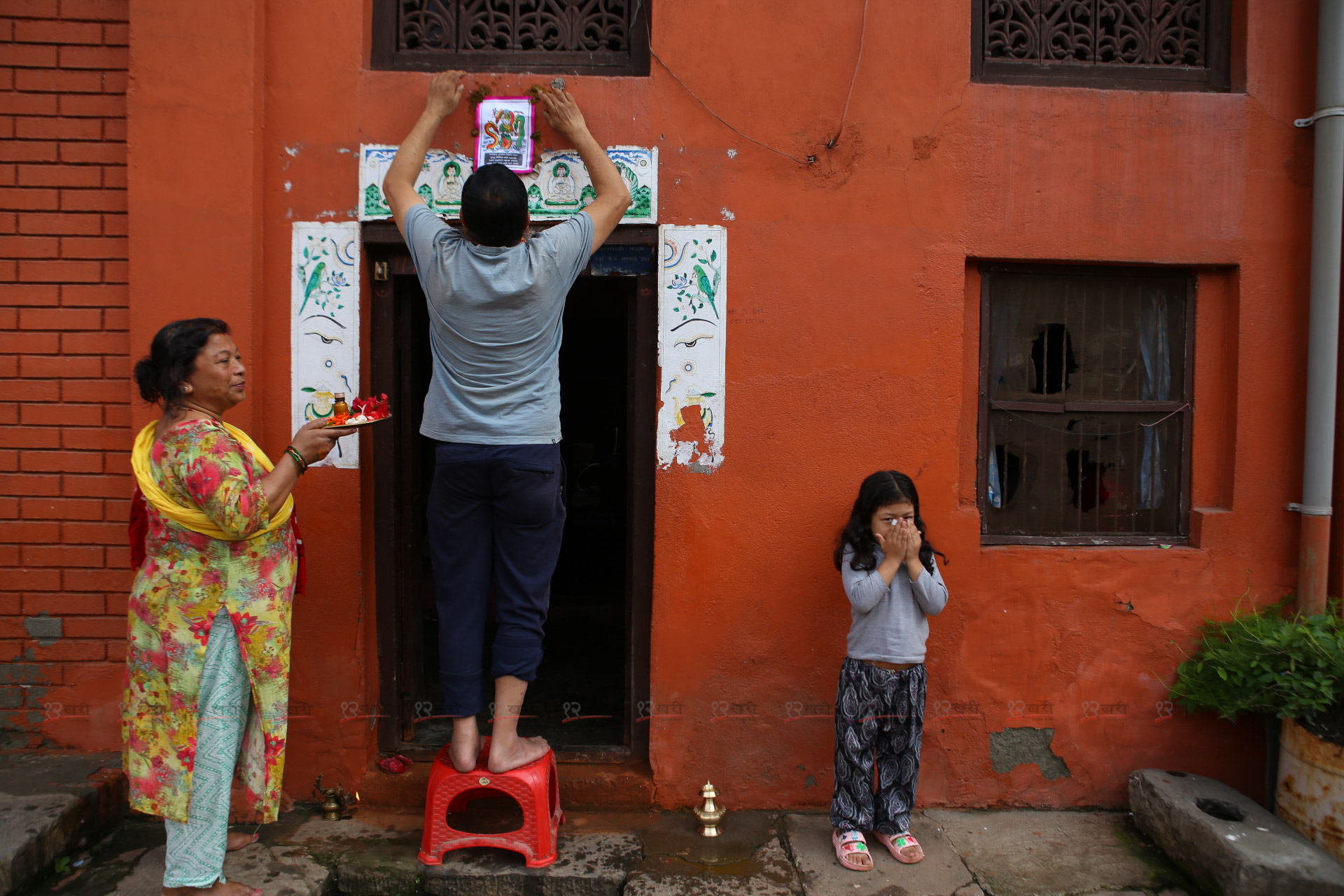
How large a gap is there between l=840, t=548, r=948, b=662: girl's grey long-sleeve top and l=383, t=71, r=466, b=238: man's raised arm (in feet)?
6.83

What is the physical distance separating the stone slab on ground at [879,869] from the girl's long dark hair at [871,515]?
1075 mm

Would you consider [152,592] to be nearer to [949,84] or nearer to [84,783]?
[84,783]

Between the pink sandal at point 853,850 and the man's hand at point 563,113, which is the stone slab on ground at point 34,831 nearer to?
the pink sandal at point 853,850

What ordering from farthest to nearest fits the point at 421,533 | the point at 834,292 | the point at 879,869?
the point at 421,533 → the point at 834,292 → the point at 879,869

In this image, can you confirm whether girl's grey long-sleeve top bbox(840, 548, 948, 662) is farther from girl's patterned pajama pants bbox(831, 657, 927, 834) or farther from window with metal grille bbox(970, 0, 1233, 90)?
window with metal grille bbox(970, 0, 1233, 90)

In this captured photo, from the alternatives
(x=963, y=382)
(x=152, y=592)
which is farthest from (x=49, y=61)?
(x=963, y=382)

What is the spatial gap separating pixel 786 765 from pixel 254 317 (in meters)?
2.83

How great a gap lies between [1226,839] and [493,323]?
3.14 metres

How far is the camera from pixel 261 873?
118 inches

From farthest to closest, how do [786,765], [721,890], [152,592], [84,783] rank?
[786,765] < [84,783] < [721,890] < [152,592]

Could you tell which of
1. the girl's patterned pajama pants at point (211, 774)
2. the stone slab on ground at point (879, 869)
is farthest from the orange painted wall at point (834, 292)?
the girl's patterned pajama pants at point (211, 774)

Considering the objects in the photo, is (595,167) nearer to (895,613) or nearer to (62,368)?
(895,613)

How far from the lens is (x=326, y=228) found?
3.39 meters

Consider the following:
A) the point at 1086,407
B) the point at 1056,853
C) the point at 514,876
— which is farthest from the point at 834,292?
the point at 514,876
